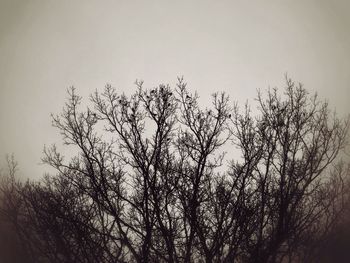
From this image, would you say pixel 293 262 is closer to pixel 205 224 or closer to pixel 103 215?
pixel 205 224

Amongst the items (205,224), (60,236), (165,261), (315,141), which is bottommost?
(165,261)

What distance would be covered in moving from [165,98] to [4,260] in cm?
511

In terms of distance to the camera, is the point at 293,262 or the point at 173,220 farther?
the point at 293,262

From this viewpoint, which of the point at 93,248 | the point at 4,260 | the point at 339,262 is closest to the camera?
the point at 93,248

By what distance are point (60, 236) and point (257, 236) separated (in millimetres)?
3879

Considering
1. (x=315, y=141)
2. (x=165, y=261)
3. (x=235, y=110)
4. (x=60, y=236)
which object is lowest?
(x=165, y=261)

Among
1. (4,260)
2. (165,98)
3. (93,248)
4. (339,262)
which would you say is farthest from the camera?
(4,260)

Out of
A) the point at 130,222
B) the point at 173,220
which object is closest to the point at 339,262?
the point at 173,220

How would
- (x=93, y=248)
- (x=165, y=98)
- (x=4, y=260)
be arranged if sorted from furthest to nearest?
(x=4, y=260)
(x=93, y=248)
(x=165, y=98)

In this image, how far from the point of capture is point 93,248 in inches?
264

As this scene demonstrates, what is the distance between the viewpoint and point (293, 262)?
819 cm

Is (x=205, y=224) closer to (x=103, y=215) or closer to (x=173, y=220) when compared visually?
(x=173, y=220)

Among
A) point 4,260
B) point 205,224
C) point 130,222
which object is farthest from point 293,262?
point 4,260

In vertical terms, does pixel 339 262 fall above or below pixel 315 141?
below
